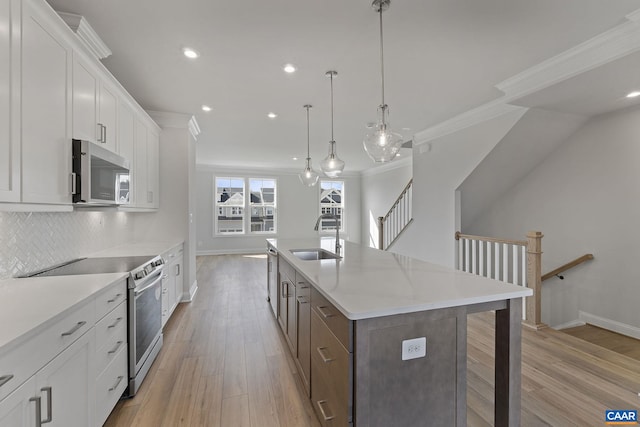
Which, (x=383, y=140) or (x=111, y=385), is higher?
(x=383, y=140)

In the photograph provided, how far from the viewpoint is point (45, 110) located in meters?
1.62

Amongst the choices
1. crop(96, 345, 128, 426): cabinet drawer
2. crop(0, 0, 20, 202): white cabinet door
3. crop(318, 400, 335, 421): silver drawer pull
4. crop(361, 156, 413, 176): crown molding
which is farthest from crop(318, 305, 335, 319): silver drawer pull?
crop(361, 156, 413, 176): crown molding

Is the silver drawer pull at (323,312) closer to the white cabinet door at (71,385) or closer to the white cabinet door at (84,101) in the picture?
the white cabinet door at (71,385)

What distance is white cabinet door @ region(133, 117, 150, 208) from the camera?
3104mm

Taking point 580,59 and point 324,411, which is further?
point 580,59

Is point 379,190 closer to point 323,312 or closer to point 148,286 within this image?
point 148,286

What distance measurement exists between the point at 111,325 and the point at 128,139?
193cm

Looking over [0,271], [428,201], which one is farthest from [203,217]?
[0,271]

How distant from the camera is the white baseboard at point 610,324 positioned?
356 cm

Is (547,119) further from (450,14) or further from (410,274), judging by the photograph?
(410,274)

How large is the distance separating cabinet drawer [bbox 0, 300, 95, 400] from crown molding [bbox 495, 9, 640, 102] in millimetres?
3800

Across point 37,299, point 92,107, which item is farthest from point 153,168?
point 37,299

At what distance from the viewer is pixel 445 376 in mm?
1359

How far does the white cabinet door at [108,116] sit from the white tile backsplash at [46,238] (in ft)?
2.30
